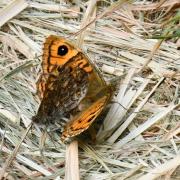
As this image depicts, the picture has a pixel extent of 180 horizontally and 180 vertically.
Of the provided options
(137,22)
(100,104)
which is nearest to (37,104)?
→ (100,104)

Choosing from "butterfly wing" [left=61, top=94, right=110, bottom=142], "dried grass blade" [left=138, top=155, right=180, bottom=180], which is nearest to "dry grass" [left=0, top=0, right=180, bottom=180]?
"dried grass blade" [left=138, top=155, right=180, bottom=180]

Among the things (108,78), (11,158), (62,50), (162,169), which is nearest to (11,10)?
(62,50)

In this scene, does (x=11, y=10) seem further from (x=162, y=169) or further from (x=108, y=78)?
(x=162, y=169)

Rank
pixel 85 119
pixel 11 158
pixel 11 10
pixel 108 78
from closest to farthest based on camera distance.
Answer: pixel 85 119 < pixel 11 158 < pixel 108 78 < pixel 11 10

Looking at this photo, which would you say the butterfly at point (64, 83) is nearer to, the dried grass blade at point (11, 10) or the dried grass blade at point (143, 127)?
the dried grass blade at point (143, 127)

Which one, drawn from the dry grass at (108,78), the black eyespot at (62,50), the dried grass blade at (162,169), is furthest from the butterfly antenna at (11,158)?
the dried grass blade at (162,169)

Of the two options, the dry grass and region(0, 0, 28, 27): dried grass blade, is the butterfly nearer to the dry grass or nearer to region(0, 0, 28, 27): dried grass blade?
the dry grass

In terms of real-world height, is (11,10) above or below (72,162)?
above

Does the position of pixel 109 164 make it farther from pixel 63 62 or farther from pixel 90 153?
pixel 63 62
